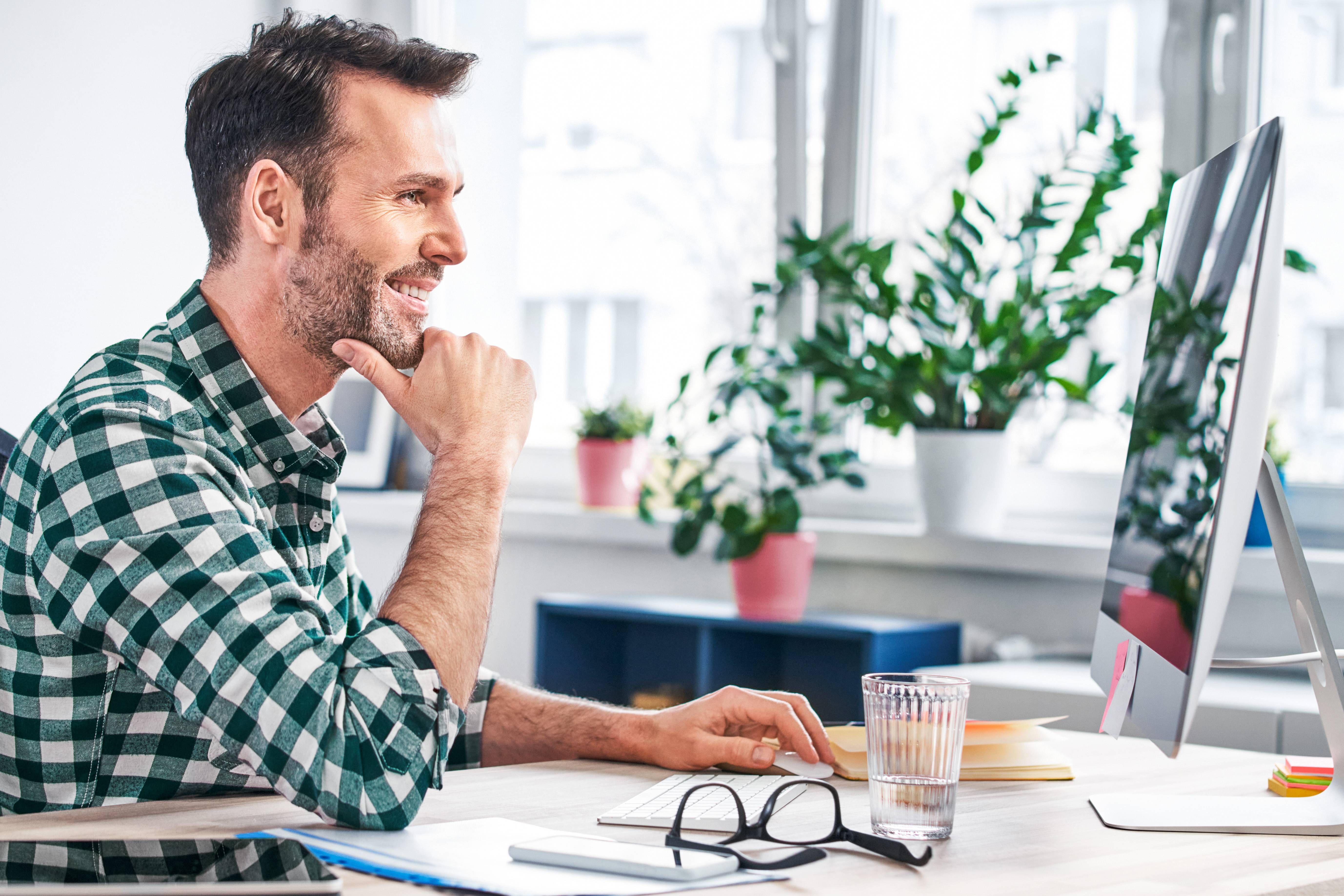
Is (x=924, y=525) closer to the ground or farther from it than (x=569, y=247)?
closer to the ground

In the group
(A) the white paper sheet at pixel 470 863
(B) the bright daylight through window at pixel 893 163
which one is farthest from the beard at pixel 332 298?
(B) the bright daylight through window at pixel 893 163

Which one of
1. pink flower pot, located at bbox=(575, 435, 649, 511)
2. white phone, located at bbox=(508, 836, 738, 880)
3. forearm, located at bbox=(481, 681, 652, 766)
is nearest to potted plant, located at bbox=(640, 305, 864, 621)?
pink flower pot, located at bbox=(575, 435, 649, 511)

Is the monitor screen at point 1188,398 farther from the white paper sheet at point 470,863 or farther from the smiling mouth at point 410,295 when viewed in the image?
the smiling mouth at point 410,295

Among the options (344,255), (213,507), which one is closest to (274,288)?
(344,255)

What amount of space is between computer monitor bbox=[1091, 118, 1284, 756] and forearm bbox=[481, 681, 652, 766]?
0.43 meters

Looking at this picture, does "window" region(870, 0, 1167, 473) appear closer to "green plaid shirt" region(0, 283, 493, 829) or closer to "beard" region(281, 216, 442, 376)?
"beard" region(281, 216, 442, 376)

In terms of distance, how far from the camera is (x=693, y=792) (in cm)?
109

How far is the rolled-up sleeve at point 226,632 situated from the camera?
945 millimetres

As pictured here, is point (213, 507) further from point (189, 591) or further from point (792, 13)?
point (792, 13)

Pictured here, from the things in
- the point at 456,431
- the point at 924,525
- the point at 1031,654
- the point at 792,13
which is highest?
the point at 792,13

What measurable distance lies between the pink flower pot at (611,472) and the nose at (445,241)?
1.71 m

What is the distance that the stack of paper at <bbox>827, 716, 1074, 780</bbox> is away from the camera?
4.02 ft

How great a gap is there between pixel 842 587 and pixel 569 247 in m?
1.24

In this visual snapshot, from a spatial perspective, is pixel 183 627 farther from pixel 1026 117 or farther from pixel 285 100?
pixel 1026 117
